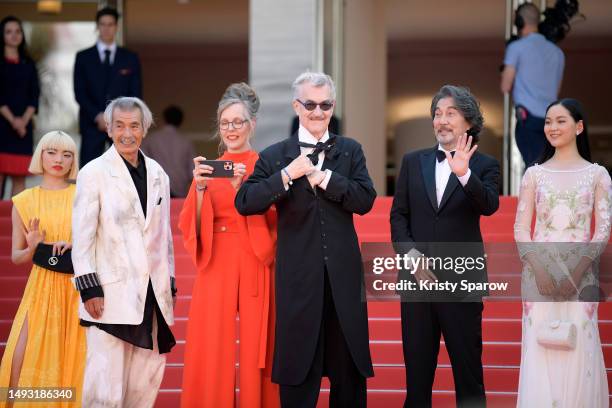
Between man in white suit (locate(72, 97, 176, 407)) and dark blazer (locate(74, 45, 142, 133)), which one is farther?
dark blazer (locate(74, 45, 142, 133))

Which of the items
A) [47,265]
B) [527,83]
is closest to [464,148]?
[47,265]

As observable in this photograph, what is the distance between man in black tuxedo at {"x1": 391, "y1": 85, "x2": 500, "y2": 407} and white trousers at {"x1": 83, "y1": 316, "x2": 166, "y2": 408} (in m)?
1.41

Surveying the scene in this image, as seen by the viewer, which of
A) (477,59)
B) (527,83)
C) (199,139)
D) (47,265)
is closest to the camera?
(47,265)

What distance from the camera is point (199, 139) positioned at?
24359 mm

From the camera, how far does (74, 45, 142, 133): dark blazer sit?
11539 millimetres

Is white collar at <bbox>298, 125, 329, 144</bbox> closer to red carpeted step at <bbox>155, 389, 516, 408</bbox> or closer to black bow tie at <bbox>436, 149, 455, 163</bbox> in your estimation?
black bow tie at <bbox>436, 149, 455, 163</bbox>

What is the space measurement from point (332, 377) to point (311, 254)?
0.65 meters

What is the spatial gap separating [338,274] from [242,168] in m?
0.84

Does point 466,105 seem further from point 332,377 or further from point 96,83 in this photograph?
point 96,83

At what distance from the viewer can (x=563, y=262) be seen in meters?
6.09

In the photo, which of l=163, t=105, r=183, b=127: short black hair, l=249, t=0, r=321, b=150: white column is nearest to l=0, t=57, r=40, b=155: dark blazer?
l=163, t=105, r=183, b=127: short black hair

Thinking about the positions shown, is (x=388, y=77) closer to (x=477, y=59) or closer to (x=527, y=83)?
(x=477, y=59)

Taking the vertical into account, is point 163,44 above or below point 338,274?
above

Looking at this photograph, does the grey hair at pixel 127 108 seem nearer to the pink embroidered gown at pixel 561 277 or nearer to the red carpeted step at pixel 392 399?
the red carpeted step at pixel 392 399
